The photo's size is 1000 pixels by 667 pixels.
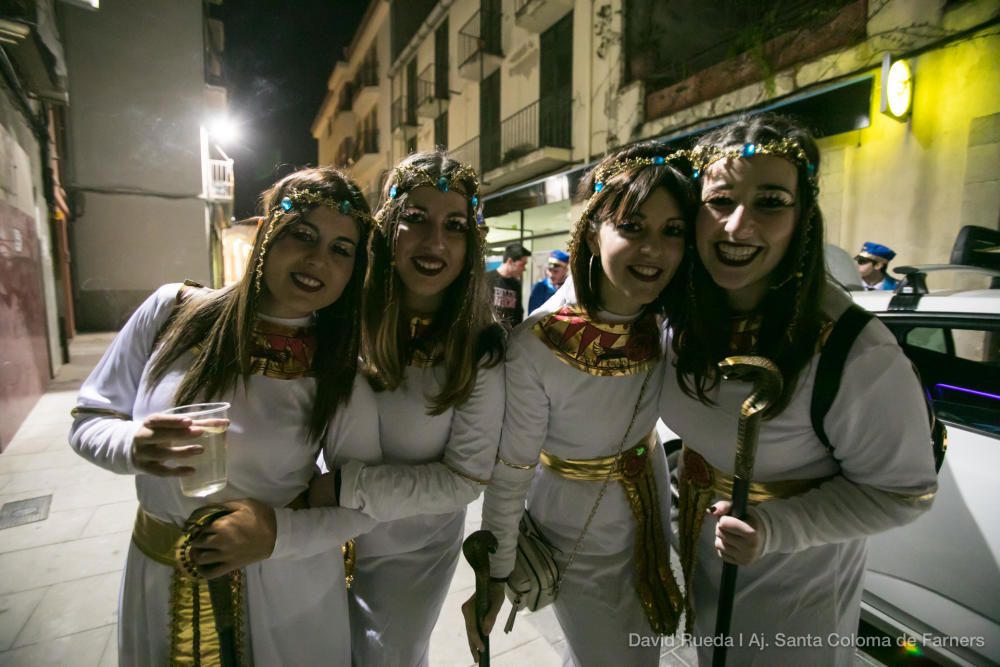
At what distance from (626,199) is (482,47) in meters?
14.6

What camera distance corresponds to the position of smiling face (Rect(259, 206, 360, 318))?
5.28 ft

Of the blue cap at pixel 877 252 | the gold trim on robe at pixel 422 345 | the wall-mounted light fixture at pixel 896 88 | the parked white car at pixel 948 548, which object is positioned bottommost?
the parked white car at pixel 948 548

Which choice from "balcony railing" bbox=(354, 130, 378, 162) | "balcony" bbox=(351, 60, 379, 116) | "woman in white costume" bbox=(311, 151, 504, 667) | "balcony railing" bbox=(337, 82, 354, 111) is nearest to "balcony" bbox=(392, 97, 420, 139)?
"balcony railing" bbox=(354, 130, 378, 162)

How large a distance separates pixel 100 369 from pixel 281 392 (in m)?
0.65

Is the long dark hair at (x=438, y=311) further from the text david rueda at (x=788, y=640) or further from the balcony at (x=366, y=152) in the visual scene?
the balcony at (x=366, y=152)

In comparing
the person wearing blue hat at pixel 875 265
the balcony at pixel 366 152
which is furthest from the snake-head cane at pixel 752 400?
the balcony at pixel 366 152

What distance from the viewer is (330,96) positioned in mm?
36750

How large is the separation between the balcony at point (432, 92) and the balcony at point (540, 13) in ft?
19.6

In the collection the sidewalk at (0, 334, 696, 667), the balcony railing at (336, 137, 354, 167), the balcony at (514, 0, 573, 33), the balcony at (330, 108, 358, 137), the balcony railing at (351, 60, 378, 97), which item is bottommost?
the sidewalk at (0, 334, 696, 667)

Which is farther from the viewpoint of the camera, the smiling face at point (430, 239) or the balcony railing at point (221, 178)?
the balcony railing at point (221, 178)

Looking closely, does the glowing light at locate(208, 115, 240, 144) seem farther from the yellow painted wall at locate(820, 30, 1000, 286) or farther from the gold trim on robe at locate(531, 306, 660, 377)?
the gold trim on robe at locate(531, 306, 660, 377)

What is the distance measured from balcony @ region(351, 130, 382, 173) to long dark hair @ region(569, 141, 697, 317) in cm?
2478

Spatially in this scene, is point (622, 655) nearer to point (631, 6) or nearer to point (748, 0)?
point (748, 0)

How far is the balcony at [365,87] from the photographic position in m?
24.6
